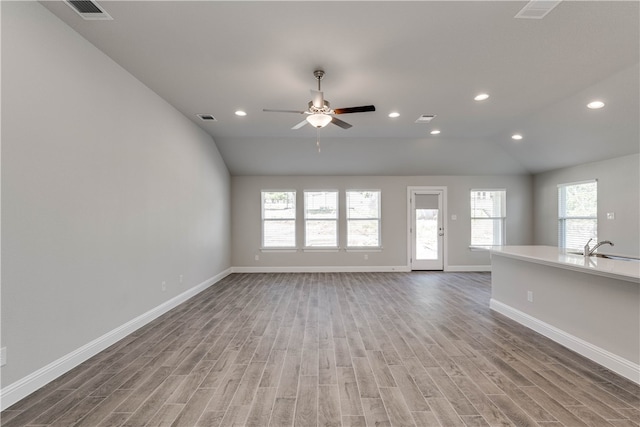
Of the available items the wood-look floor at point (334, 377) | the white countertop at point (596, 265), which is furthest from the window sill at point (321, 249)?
the white countertop at point (596, 265)

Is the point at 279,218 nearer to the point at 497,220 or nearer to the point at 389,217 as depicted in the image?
the point at 389,217

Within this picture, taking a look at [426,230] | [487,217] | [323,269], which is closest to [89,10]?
[323,269]

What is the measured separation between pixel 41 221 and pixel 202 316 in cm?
220

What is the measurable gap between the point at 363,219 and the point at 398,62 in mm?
4569

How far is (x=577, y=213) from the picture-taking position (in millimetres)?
5902

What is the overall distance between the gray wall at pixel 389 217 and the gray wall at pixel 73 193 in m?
2.96

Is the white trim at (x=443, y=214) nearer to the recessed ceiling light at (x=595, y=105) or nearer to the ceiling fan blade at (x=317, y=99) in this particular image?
the recessed ceiling light at (x=595, y=105)

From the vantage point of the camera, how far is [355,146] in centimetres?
617

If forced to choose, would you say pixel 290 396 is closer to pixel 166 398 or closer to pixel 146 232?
pixel 166 398

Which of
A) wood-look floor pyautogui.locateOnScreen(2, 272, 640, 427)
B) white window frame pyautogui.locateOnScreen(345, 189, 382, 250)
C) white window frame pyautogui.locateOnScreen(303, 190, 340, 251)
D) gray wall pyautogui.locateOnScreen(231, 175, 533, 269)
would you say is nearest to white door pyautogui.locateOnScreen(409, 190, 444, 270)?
gray wall pyautogui.locateOnScreen(231, 175, 533, 269)

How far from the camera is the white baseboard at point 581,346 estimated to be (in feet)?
7.66

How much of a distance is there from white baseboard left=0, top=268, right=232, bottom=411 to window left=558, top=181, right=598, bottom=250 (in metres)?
7.76

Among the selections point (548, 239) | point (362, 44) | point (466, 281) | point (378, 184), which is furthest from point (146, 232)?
point (548, 239)

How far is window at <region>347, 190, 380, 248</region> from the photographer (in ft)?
23.6
